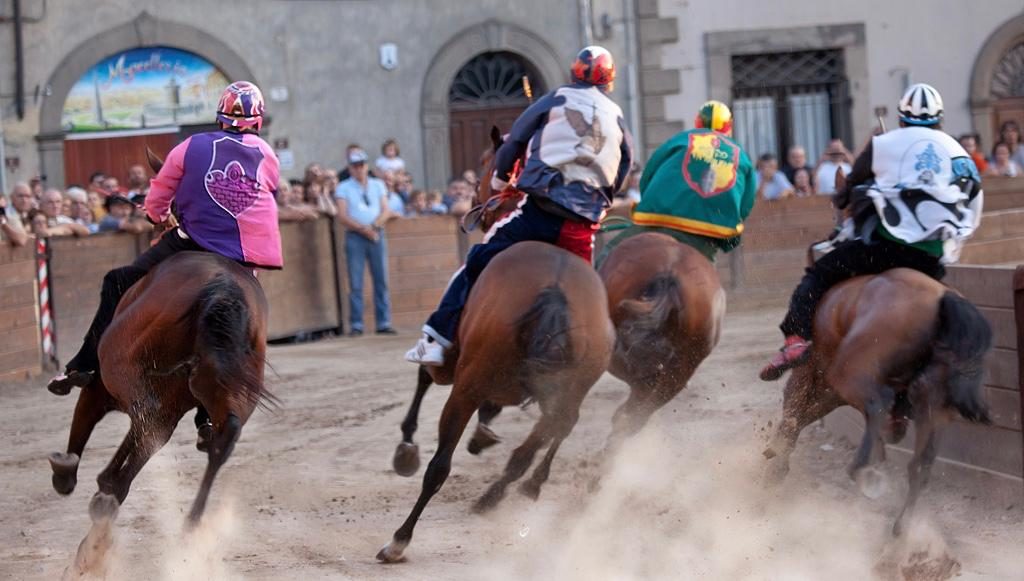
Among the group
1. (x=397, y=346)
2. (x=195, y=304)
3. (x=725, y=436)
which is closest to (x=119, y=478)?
(x=195, y=304)

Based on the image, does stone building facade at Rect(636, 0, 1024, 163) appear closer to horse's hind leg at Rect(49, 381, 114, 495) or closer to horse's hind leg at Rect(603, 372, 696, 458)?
horse's hind leg at Rect(603, 372, 696, 458)

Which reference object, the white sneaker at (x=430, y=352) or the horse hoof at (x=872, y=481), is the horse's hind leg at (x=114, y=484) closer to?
the white sneaker at (x=430, y=352)

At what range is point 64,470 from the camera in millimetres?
7949

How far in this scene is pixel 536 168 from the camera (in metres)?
7.85

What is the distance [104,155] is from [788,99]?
1015 cm

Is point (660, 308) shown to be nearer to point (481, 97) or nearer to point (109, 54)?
point (109, 54)

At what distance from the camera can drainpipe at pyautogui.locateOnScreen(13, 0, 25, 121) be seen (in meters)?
20.0

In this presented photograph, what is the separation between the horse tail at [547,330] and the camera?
720cm

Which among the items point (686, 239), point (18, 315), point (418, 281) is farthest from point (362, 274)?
point (686, 239)

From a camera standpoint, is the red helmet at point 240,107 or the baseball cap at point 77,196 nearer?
the red helmet at point 240,107

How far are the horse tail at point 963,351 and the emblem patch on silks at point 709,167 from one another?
7.18 ft

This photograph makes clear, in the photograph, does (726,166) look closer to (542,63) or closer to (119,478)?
(119,478)

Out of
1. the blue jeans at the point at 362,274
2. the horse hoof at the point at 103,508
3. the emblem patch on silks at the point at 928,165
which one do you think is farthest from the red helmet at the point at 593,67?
the blue jeans at the point at 362,274

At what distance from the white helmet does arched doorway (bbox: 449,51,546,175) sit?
47.5 feet
